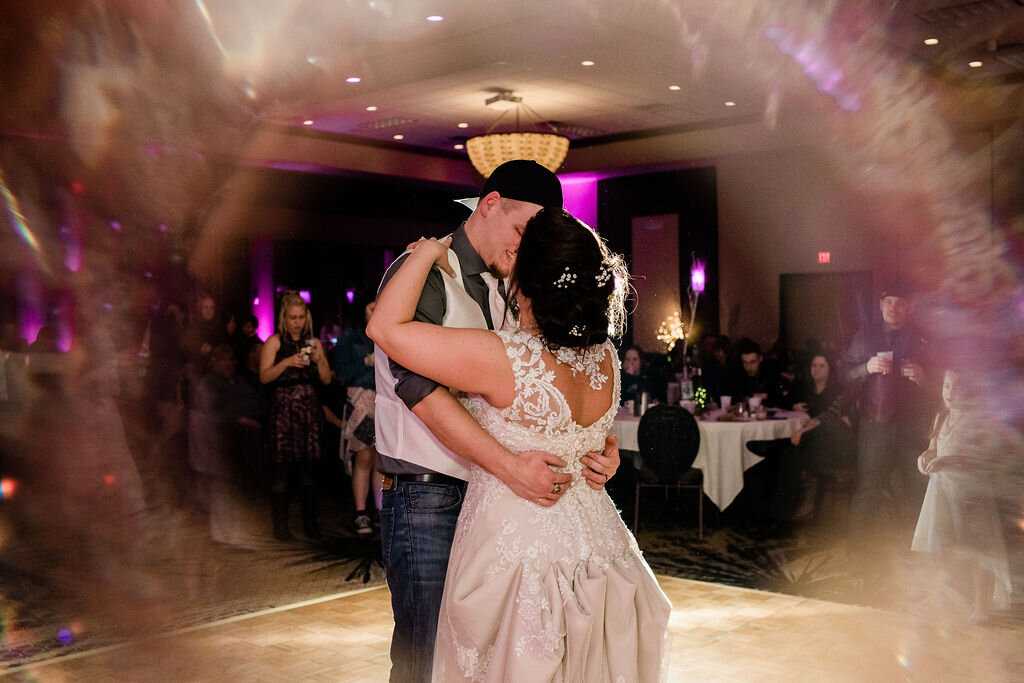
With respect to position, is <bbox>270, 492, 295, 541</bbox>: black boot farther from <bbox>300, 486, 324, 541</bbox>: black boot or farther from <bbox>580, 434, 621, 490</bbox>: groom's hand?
<bbox>580, 434, 621, 490</bbox>: groom's hand

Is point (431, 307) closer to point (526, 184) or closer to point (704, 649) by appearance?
point (526, 184)

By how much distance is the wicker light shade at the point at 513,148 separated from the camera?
23.1 feet

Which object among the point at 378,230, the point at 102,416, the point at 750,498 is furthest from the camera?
the point at 378,230

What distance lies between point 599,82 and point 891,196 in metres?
4.59

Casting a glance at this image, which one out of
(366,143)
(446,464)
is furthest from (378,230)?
(446,464)

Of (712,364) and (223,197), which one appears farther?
(223,197)

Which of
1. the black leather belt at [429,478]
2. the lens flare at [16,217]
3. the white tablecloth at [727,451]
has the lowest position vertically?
the white tablecloth at [727,451]

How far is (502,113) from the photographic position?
7.89 metres

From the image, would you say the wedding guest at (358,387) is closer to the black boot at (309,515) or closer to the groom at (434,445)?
the black boot at (309,515)

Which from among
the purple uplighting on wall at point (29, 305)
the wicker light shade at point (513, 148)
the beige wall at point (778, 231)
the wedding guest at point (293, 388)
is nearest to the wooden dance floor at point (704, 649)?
the wedding guest at point (293, 388)

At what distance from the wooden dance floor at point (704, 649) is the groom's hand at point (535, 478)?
178 centimetres

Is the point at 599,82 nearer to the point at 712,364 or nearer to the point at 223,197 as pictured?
the point at 712,364

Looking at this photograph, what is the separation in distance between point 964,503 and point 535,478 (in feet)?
9.92

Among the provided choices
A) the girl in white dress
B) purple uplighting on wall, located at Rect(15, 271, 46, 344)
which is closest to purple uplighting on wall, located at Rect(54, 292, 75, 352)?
purple uplighting on wall, located at Rect(15, 271, 46, 344)
